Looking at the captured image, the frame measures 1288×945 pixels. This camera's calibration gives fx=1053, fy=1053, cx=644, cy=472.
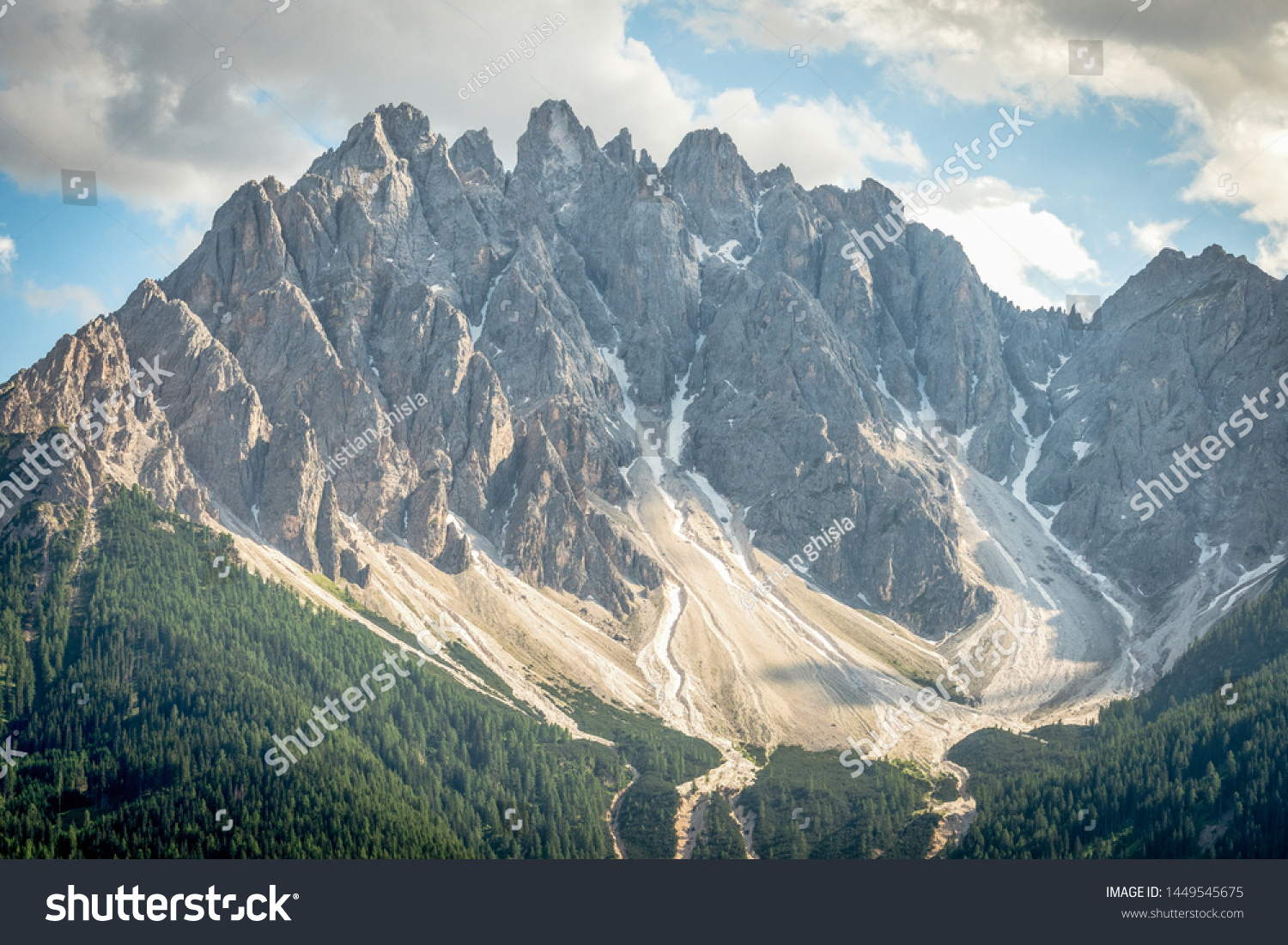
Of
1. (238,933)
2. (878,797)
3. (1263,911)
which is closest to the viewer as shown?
(238,933)

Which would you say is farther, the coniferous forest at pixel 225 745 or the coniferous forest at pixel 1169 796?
the coniferous forest at pixel 1169 796

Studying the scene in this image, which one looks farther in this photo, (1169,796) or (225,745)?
(1169,796)

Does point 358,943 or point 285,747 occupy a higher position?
point 285,747

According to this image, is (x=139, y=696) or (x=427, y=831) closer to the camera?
(x=427, y=831)

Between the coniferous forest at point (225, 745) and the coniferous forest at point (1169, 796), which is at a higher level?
the coniferous forest at point (225, 745)

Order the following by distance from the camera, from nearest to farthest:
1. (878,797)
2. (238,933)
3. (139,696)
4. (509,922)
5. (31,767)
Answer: (238,933) < (509,922) < (31,767) < (139,696) < (878,797)

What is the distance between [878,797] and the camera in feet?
637

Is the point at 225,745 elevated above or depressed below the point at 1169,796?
above

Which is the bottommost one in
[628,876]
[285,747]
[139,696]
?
[628,876]

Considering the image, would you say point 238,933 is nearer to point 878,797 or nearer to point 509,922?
point 509,922

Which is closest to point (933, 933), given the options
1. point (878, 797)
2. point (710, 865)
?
point (710, 865)

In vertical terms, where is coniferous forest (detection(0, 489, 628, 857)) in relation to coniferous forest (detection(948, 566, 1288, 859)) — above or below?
above

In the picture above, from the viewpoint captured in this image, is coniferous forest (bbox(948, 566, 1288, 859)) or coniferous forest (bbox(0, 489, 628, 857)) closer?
coniferous forest (bbox(0, 489, 628, 857))

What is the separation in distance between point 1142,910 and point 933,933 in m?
21.4
